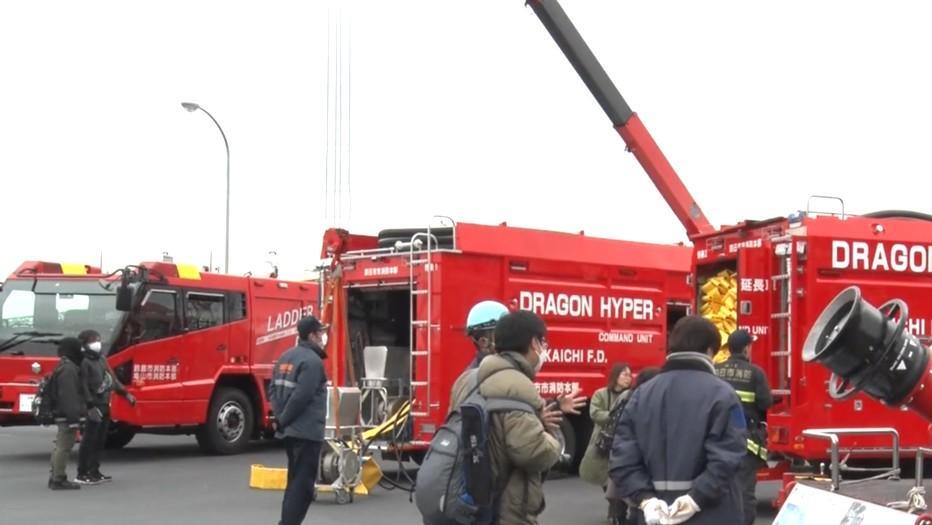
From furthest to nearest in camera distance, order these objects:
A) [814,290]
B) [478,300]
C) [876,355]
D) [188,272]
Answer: [188,272]
[478,300]
[814,290]
[876,355]

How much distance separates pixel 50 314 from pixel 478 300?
6.40 m

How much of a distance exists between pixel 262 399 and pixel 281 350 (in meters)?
0.93

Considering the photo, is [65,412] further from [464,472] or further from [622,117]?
[464,472]

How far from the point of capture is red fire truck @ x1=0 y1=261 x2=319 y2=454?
53.1ft

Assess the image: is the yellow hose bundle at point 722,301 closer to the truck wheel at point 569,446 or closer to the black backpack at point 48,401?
the truck wheel at point 569,446

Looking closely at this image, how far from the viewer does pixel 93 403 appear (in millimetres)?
13719

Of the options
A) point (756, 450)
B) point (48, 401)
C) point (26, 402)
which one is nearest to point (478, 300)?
point (48, 401)

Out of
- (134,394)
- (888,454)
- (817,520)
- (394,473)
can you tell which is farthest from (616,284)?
(817,520)

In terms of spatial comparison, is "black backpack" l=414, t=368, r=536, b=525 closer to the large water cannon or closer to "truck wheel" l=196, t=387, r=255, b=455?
the large water cannon

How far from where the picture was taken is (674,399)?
506 centimetres

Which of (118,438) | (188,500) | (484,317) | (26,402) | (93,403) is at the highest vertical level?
(484,317)

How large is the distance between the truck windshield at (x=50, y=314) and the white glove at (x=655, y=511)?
40.5ft

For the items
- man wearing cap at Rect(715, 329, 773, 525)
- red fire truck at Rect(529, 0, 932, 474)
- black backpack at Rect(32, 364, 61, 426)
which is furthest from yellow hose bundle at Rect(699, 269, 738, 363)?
black backpack at Rect(32, 364, 61, 426)

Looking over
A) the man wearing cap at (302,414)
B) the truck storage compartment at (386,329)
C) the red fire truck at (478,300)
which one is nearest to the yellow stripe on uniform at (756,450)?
the man wearing cap at (302,414)
